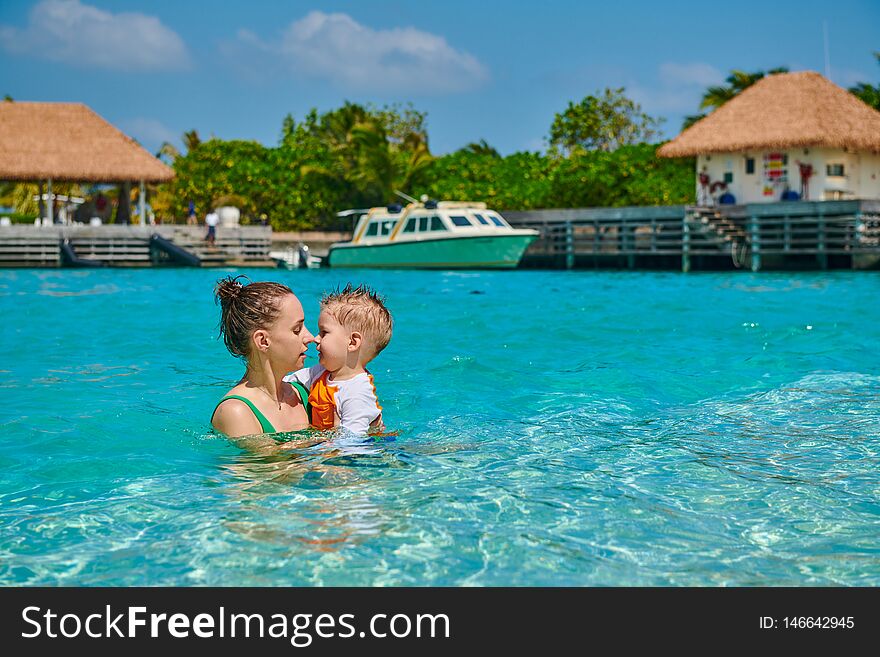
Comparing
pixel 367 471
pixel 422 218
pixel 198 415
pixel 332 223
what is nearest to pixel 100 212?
pixel 332 223

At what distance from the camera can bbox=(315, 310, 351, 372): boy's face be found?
4.06m

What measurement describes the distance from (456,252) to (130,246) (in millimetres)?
11694

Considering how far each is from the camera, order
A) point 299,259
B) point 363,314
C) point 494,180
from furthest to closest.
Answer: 1. point 494,180
2. point 299,259
3. point 363,314

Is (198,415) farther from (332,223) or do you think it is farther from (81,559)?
(332,223)

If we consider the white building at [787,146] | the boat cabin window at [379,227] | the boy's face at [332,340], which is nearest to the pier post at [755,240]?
the white building at [787,146]

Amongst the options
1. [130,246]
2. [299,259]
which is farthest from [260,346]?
[130,246]

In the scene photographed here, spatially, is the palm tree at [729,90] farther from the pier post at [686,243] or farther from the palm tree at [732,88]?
the pier post at [686,243]

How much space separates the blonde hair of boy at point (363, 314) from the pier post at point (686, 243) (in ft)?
76.8

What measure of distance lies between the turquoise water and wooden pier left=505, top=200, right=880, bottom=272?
15.8 meters

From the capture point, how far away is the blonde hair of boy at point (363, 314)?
4.11 meters

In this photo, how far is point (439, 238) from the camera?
84.5ft

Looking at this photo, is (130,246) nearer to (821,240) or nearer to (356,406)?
(821,240)

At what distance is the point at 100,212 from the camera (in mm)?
36062

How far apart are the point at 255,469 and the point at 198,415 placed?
2125mm
